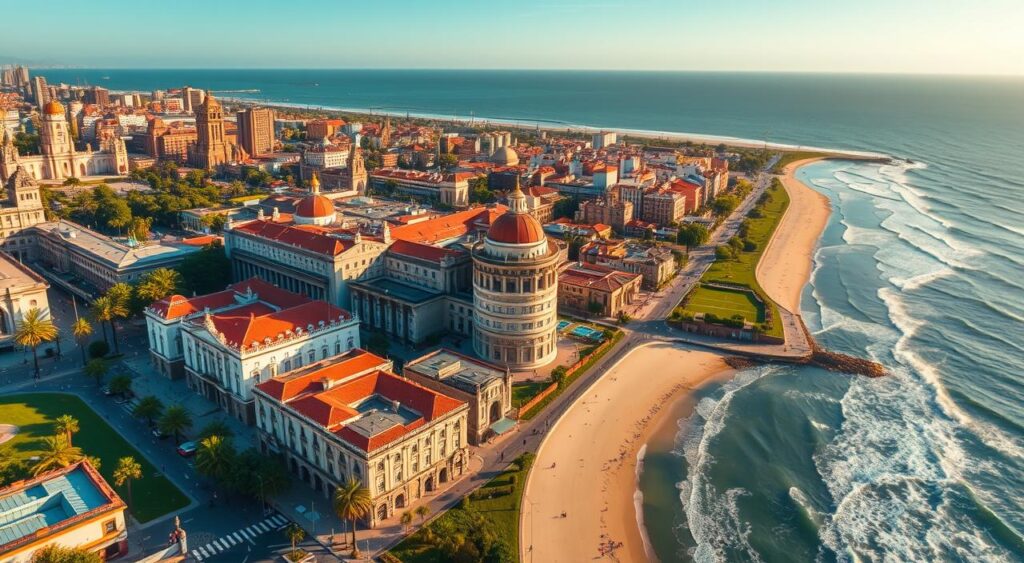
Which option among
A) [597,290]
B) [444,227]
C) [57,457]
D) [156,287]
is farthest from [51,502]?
[597,290]

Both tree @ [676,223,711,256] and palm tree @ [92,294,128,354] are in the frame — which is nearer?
palm tree @ [92,294,128,354]

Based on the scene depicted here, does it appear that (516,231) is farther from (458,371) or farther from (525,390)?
(458,371)

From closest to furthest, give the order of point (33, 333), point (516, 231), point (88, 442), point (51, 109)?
1. point (88, 442)
2. point (33, 333)
3. point (516, 231)
4. point (51, 109)

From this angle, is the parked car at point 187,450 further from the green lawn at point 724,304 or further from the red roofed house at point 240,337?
the green lawn at point 724,304

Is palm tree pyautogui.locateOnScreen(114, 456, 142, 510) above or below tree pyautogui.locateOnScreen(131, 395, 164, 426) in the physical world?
above

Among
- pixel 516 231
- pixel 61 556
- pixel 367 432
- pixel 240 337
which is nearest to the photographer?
pixel 61 556

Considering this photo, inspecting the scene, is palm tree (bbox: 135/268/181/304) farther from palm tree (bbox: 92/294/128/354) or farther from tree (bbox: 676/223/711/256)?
tree (bbox: 676/223/711/256)

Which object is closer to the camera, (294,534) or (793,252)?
(294,534)

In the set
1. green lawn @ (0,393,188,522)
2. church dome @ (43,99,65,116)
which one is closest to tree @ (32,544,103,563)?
green lawn @ (0,393,188,522)

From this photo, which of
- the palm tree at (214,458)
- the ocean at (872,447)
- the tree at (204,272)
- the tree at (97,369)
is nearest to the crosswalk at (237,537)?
the palm tree at (214,458)
